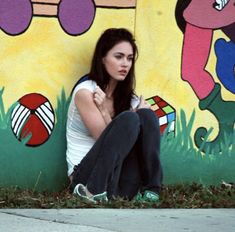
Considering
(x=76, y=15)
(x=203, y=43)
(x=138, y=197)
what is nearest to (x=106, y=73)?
(x=76, y=15)

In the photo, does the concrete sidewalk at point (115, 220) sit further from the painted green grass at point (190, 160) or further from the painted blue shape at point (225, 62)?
the painted blue shape at point (225, 62)

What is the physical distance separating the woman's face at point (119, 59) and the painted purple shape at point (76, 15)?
29 centimetres

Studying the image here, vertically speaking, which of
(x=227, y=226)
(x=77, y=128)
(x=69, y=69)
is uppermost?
(x=69, y=69)

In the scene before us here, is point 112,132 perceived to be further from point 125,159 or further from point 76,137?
point 76,137

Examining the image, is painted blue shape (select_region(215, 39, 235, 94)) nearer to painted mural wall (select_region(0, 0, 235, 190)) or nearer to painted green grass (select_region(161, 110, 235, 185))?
painted mural wall (select_region(0, 0, 235, 190))

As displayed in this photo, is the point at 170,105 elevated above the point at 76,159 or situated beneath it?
elevated above

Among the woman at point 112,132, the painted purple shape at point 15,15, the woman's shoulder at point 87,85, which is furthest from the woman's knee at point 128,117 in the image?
the painted purple shape at point 15,15

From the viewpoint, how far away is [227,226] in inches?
185

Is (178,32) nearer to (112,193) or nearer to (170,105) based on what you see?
(170,105)

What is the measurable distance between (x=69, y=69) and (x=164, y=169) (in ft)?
3.68

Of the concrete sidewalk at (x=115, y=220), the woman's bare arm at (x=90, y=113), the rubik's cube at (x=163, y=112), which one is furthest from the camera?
the rubik's cube at (x=163, y=112)

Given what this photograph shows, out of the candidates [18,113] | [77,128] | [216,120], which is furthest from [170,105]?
[18,113]

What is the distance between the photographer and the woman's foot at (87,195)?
522 cm

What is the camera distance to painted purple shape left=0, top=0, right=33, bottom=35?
5.51m
